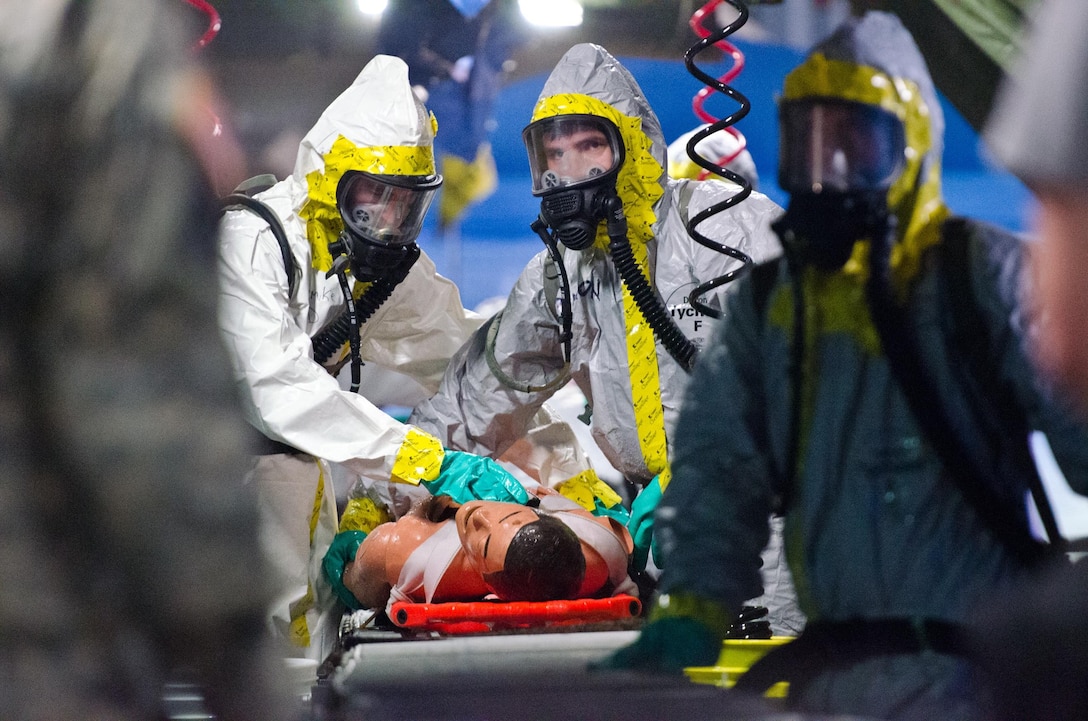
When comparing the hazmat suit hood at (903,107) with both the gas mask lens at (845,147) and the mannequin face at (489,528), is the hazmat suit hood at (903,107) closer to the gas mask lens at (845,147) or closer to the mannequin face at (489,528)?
the gas mask lens at (845,147)

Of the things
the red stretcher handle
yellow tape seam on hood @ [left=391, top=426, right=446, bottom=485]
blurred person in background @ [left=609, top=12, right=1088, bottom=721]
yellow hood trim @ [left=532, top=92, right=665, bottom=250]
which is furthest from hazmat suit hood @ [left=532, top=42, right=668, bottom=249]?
blurred person in background @ [left=609, top=12, right=1088, bottom=721]

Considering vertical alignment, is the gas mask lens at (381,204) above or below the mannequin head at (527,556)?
above

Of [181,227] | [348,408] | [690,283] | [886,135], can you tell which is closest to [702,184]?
[690,283]

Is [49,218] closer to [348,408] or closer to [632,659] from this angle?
[632,659]

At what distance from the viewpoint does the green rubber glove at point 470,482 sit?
280cm

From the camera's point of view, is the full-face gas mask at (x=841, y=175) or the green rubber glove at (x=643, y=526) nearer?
the full-face gas mask at (x=841, y=175)

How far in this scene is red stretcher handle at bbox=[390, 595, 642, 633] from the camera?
2420mm

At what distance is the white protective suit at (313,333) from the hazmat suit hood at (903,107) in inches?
64.2

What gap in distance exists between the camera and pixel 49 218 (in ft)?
2.47

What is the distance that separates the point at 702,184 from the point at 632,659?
1.94m

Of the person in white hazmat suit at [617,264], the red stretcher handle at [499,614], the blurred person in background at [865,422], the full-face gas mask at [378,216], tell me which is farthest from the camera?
the full-face gas mask at [378,216]

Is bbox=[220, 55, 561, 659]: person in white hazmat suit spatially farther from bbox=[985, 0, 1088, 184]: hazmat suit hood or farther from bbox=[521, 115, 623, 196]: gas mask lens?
bbox=[985, 0, 1088, 184]: hazmat suit hood

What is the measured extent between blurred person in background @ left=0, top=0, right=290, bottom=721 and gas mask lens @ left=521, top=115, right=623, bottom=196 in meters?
1.96

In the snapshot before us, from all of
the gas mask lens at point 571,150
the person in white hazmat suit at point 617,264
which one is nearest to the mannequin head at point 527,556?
the person in white hazmat suit at point 617,264
